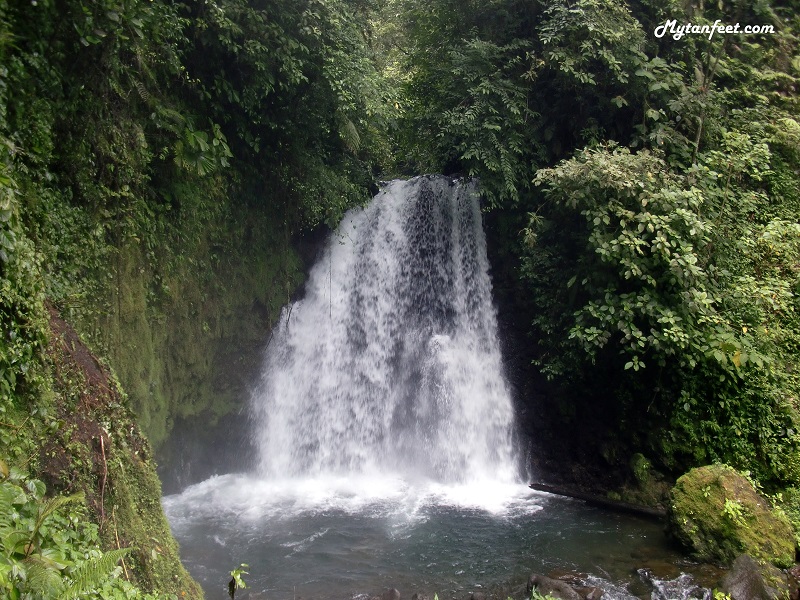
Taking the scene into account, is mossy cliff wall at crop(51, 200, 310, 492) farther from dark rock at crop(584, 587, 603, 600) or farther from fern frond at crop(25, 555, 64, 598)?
dark rock at crop(584, 587, 603, 600)

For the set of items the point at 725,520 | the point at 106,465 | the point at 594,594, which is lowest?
the point at 594,594

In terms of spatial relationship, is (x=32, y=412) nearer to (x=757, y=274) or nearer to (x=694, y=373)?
→ (x=694, y=373)

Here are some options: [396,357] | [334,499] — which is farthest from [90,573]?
[396,357]

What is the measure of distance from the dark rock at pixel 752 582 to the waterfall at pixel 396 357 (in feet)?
14.4

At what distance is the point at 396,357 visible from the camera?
36.8ft

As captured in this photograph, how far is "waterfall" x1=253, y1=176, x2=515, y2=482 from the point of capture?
34.9 feet

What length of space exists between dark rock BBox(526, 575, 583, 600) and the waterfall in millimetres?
3753

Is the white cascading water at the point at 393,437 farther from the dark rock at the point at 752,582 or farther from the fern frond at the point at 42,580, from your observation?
the fern frond at the point at 42,580

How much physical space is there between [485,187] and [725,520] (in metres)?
6.26

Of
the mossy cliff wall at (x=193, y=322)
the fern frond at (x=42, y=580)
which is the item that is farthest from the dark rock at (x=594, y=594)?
the mossy cliff wall at (x=193, y=322)

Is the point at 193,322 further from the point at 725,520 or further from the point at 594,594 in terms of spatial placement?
the point at 725,520

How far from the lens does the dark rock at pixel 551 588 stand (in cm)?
625
